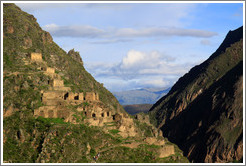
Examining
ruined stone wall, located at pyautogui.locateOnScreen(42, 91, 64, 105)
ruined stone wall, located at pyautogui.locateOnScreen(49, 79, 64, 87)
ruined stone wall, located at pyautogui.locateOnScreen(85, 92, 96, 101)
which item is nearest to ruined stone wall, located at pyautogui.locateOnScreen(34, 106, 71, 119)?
ruined stone wall, located at pyautogui.locateOnScreen(42, 91, 64, 105)

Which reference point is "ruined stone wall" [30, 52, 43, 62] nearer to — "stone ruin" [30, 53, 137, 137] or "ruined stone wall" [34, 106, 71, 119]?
"stone ruin" [30, 53, 137, 137]

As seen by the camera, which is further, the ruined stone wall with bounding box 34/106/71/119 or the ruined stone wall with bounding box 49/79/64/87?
the ruined stone wall with bounding box 49/79/64/87

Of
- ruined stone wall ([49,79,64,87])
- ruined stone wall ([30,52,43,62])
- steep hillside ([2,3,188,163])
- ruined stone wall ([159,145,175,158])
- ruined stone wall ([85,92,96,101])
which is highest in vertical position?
ruined stone wall ([30,52,43,62])

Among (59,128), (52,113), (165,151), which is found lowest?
(165,151)

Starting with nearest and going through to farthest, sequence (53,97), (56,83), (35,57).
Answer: (53,97)
(56,83)
(35,57)

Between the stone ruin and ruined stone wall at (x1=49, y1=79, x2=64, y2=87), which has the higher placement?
ruined stone wall at (x1=49, y1=79, x2=64, y2=87)

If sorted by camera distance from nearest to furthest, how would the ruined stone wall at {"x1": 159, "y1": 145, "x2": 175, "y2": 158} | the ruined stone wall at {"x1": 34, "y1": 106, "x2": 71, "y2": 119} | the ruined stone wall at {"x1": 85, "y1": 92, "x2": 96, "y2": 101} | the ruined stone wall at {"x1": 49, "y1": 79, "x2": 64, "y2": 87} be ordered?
the ruined stone wall at {"x1": 34, "y1": 106, "x2": 71, "y2": 119} < the ruined stone wall at {"x1": 159, "y1": 145, "x2": 175, "y2": 158} < the ruined stone wall at {"x1": 85, "y1": 92, "x2": 96, "y2": 101} < the ruined stone wall at {"x1": 49, "y1": 79, "x2": 64, "y2": 87}

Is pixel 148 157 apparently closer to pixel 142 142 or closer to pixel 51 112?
Result: pixel 142 142

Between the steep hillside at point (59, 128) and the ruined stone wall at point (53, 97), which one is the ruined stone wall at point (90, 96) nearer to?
the steep hillside at point (59, 128)

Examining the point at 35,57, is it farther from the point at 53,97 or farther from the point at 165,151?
the point at 165,151

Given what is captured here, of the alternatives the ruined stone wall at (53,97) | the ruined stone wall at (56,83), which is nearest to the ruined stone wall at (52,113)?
the ruined stone wall at (53,97)

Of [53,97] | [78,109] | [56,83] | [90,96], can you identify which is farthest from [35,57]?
[78,109]
